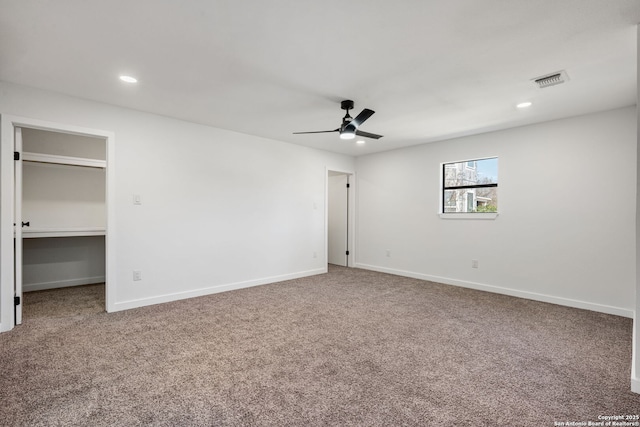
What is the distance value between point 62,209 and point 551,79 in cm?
→ 652

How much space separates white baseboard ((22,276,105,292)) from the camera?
4492mm

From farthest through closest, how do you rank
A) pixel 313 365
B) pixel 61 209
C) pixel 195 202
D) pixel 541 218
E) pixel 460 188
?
pixel 460 188
pixel 61 209
pixel 195 202
pixel 541 218
pixel 313 365

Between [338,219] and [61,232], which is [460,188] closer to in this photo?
[338,219]

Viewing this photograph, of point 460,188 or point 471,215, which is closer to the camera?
point 471,215

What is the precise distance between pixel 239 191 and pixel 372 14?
335cm

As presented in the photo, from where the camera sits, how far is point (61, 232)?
4297 millimetres

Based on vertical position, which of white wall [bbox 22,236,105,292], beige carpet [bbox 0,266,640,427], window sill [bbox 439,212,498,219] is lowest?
beige carpet [bbox 0,266,640,427]

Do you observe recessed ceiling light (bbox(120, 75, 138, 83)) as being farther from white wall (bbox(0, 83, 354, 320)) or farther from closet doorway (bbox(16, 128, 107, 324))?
closet doorway (bbox(16, 128, 107, 324))

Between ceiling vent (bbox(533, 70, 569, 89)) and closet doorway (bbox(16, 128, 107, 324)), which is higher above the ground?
ceiling vent (bbox(533, 70, 569, 89))

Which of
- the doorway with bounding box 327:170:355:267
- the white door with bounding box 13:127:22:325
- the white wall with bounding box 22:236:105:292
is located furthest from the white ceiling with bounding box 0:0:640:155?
the doorway with bounding box 327:170:355:267

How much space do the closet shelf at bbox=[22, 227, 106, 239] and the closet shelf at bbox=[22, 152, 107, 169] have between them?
0.94m

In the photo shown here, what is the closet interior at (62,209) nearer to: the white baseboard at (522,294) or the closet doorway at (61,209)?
the closet doorway at (61,209)

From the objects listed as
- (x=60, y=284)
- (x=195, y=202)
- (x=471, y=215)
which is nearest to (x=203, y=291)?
(x=195, y=202)

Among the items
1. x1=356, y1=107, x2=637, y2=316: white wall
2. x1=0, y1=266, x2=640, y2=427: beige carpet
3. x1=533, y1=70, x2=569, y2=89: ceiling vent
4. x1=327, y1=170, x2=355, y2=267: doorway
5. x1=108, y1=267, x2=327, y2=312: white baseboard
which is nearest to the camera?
x1=0, y1=266, x2=640, y2=427: beige carpet
